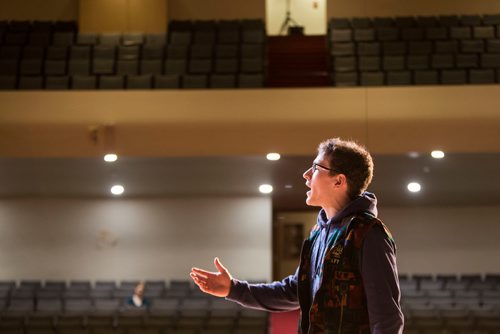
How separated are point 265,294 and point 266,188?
8.59 m

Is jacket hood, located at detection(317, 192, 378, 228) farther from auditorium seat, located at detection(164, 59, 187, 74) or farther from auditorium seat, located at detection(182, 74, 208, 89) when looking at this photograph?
auditorium seat, located at detection(164, 59, 187, 74)

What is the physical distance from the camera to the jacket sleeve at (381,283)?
1.91 metres

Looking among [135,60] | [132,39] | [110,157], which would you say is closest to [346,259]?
[110,157]

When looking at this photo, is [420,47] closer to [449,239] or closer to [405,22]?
[405,22]

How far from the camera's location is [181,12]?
1180 centimetres

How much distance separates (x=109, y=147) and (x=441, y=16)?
16.4ft

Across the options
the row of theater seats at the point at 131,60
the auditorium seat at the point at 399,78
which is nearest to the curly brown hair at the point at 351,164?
the auditorium seat at the point at 399,78

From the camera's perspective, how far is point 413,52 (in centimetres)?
961

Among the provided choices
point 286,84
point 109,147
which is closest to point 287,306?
point 109,147

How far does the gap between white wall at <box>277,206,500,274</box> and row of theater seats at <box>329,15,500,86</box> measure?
3.15 meters

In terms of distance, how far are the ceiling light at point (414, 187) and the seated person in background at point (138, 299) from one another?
377cm

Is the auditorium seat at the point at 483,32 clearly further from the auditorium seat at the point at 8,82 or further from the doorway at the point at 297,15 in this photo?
the auditorium seat at the point at 8,82

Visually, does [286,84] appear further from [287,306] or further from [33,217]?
[287,306]

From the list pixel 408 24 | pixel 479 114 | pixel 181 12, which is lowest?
pixel 479 114
